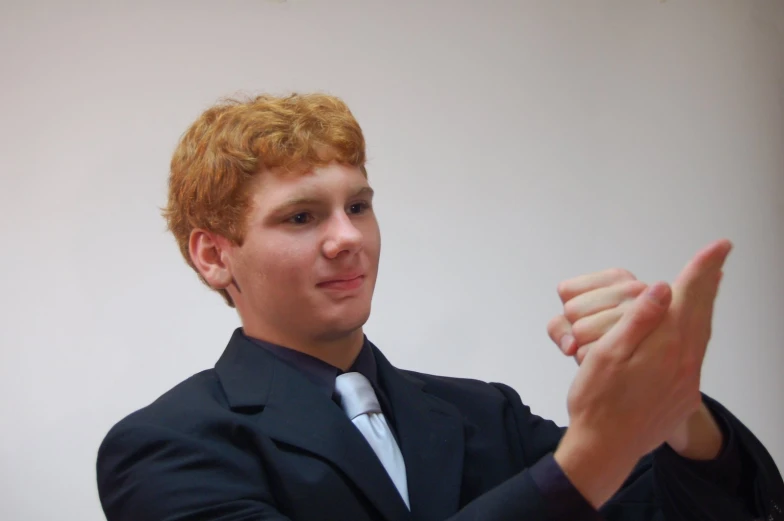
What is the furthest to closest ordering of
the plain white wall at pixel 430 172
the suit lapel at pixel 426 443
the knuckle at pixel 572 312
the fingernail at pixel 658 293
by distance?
the plain white wall at pixel 430 172 < the suit lapel at pixel 426 443 < the knuckle at pixel 572 312 < the fingernail at pixel 658 293

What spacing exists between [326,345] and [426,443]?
0.17 metres

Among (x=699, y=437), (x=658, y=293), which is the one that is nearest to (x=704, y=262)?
(x=658, y=293)

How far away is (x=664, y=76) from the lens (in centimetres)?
180

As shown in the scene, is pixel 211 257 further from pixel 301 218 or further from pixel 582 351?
pixel 582 351

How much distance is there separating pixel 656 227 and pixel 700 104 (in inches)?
10.6

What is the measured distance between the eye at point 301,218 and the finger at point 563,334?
32 cm

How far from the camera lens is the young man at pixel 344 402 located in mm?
824

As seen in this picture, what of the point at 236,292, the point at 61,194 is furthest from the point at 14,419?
the point at 236,292

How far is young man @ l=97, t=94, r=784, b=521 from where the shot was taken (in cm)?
82

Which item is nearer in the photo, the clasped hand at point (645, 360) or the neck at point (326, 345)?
the clasped hand at point (645, 360)

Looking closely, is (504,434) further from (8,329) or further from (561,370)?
(8,329)

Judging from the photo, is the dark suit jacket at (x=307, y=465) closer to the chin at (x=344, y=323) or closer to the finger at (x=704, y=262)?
the chin at (x=344, y=323)

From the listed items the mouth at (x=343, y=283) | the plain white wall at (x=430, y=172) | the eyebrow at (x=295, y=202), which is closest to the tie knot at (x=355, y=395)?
the mouth at (x=343, y=283)

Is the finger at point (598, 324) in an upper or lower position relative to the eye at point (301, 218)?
lower
